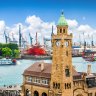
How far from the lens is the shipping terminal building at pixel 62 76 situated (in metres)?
54.7

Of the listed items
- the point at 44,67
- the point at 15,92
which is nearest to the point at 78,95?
the point at 44,67

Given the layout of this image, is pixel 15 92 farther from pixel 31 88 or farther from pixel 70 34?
pixel 70 34

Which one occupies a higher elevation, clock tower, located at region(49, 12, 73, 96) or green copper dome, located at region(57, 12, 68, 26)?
green copper dome, located at region(57, 12, 68, 26)

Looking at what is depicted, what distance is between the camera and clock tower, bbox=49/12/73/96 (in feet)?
179

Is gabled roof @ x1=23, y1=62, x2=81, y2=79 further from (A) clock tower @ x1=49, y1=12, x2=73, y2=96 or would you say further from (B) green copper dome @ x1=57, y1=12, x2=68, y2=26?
(B) green copper dome @ x1=57, y1=12, x2=68, y2=26

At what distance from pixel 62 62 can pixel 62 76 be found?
2.00 metres

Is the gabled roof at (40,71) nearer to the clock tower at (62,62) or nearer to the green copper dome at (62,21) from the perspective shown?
the clock tower at (62,62)

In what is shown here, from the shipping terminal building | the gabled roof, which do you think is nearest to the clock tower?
the shipping terminal building

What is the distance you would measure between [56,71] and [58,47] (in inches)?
137

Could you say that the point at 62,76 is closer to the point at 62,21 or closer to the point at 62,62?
the point at 62,62

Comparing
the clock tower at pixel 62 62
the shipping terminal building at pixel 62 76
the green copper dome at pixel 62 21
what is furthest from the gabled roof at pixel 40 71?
the green copper dome at pixel 62 21

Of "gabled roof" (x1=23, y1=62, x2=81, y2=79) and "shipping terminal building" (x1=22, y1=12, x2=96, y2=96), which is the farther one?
"gabled roof" (x1=23, y1=62, x2=81, y2=79)

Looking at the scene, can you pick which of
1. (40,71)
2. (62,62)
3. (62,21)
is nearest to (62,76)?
(62,62)

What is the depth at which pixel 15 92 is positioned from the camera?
2761 inches
